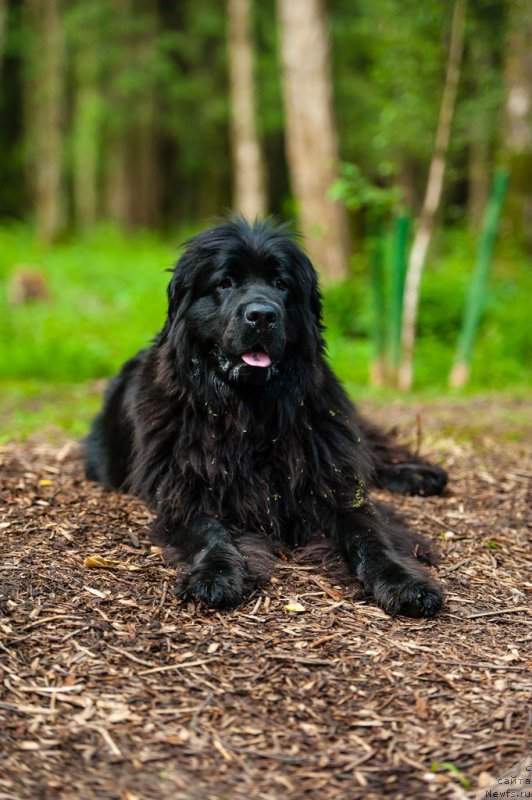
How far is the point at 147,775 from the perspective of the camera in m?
2.66

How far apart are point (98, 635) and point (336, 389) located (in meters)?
1.86

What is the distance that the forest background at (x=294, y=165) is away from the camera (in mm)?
10008

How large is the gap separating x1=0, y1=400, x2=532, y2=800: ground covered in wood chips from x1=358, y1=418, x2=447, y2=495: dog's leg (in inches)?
27.7

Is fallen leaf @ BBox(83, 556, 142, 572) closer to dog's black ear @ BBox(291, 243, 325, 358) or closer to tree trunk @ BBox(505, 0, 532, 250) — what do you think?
dog's black ear @ BBox(291, 243, 325, 358)

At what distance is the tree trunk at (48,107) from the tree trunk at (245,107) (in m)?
5.86

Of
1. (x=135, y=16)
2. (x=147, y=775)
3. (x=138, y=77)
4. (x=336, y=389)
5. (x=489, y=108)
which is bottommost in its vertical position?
(x=147, y=775)

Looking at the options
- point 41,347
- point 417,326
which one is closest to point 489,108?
point 417,326

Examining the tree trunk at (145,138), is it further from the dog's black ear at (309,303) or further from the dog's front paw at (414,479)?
the dog's black ear at (309,303)

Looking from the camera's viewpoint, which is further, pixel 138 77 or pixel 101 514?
pixel 138 77

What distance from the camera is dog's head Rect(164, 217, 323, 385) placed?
412cm

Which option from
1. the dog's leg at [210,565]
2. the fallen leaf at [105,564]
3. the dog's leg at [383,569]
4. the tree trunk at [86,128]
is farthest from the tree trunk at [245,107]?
the fallen leaf at [105,564]

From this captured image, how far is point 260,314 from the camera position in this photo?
4.02 m

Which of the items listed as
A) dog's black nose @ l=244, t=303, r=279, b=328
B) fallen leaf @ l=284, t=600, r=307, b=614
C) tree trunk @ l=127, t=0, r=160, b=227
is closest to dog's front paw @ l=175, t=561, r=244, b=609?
fallen leaf @ l=284, t=600, r=307, b=614

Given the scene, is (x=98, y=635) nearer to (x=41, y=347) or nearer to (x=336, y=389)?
(x=336, y=389)
